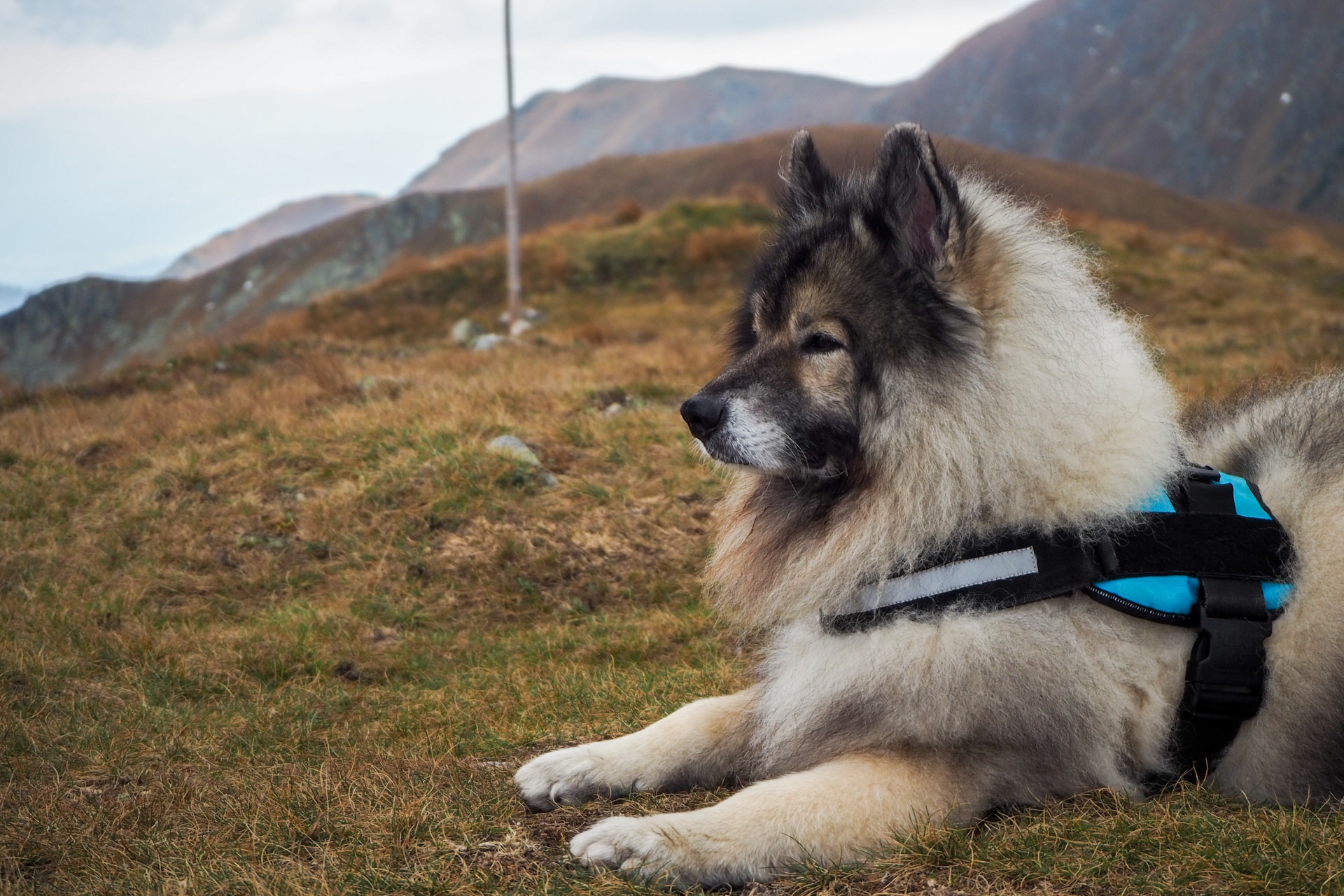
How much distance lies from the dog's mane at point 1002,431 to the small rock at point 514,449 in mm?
4828

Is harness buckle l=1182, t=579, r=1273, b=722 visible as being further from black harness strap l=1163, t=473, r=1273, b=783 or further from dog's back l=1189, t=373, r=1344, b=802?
dog's back l=1189, t=373, r=1344, b=802

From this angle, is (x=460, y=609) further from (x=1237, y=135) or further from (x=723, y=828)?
(x=1237, y=135)

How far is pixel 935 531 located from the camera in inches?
116

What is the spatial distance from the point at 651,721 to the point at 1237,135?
105 m

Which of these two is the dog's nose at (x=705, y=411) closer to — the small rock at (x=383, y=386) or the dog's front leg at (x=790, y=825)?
the dog's front leg at (x=790, y=825)

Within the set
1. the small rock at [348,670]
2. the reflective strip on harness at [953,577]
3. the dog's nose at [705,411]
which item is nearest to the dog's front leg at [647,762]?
the reflective strip on harness at [953,577]

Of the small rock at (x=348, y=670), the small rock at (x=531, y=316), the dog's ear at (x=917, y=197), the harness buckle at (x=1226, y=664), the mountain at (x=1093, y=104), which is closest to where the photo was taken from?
the harness buckle at (x=1226, y=664)

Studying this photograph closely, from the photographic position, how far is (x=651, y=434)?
28.0 feet

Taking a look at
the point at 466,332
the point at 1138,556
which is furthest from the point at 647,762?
the point at 466,332

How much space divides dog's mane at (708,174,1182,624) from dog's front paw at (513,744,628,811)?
88 centimetres

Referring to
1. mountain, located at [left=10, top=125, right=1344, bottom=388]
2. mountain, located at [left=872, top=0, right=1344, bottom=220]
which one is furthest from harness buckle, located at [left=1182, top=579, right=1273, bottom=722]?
mountain, located at [left=872, top=0, right=1344, bottom=220]

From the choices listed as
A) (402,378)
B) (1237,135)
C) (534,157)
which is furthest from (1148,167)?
(402,378)

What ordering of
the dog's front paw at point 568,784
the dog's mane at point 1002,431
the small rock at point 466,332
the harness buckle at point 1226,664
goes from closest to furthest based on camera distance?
the harness buckle at point 1226,664
the dog's mane at point 1002,431
the dog's front paw at point 568,784
the small rock at point 466,332

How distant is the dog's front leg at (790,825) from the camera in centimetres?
256
